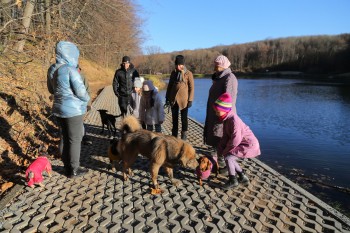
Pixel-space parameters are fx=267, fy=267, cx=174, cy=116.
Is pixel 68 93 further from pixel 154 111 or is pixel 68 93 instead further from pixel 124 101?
pixel 124 101

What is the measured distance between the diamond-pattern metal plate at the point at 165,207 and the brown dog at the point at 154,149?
43 centimetres

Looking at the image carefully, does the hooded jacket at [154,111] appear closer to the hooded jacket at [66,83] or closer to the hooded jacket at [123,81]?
the hooded jacket at [123,81]

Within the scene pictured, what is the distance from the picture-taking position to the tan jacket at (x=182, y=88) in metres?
6.15

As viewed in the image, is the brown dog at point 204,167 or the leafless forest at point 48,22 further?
the leafless forest at point 48,22

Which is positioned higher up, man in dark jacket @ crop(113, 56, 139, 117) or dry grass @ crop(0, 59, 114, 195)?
man in dark jacket @ crop(113, 56, 139, 117)

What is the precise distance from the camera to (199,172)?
478 cm

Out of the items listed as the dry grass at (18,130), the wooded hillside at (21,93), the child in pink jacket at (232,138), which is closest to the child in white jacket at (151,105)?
the child in pink jacket at (232,138)

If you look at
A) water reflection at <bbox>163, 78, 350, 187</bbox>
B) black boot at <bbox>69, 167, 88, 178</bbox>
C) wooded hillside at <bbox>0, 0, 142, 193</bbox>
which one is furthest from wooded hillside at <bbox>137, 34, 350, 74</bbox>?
black boot at <bbox>69, 167, 88, 178</bbox>

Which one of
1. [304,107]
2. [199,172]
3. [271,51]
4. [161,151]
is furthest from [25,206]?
[271,51]

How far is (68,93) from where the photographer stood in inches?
177

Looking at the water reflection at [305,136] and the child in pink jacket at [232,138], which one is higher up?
the child in pink jacket at [232,138]

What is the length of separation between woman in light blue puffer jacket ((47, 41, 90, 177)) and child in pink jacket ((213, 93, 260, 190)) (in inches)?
92.3

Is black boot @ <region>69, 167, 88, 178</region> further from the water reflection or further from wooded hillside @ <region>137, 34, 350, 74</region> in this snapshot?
wooded hillside @ <region>137, 34, 350, 74</region>

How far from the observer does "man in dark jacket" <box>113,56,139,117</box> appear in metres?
7.14
